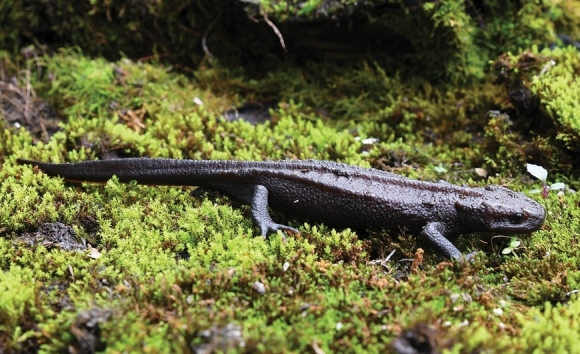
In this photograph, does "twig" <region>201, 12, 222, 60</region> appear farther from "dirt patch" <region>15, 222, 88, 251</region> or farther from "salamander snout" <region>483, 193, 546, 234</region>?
"salamander snout" <region>483, 193, 546, 234</region>

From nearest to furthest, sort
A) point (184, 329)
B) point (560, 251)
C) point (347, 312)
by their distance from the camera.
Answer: point (184, 329), point (347, 312), point (560, 251)

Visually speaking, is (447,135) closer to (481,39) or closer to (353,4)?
(481,39)

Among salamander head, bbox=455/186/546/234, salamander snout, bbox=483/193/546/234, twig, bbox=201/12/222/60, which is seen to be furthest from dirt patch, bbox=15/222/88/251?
twig, bbox=201/12/222/60

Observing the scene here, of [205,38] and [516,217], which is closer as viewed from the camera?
[516,217]

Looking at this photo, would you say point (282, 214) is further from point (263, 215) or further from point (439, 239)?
point (439, 239)

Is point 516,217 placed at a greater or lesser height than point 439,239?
greater

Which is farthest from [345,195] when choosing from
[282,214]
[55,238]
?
[55,238]

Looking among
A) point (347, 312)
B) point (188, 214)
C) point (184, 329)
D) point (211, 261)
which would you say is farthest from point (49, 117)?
point (347, 312)

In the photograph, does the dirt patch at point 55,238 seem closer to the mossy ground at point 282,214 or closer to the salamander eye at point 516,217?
the mossy ground at point 282,214
